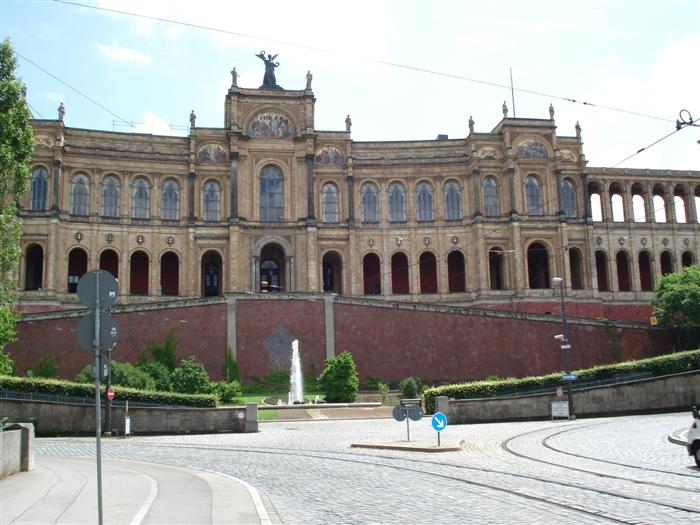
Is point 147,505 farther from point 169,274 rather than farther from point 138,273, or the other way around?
point 138,273

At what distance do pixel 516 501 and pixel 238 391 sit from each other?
31.6m

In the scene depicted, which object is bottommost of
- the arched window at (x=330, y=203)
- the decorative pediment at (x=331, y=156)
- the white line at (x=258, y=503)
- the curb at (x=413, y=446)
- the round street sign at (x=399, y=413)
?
the curb at (x=413, y=446)

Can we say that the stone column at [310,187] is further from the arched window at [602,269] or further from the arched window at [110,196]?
the arched window at [602,269]

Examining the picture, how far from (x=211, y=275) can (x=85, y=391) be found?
27.5m

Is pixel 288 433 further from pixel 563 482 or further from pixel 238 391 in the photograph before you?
pixel 563 482

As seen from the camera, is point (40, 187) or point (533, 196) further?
point (533, 196)

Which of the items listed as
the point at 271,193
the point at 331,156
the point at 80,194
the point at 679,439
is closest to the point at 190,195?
the point at 271,193

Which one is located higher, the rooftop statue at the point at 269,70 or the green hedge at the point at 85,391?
the rooftop statue at the point at 269,70

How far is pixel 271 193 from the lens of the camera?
58.2 meters

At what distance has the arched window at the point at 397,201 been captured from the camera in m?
60.0

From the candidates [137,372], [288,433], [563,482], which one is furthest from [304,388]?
[563,482]

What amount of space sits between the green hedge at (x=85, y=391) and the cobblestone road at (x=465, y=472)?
4223mm

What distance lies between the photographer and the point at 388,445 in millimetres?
20594

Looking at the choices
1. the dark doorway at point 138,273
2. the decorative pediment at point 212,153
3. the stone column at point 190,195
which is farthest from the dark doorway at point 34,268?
the decorative pediment at point 212,153
